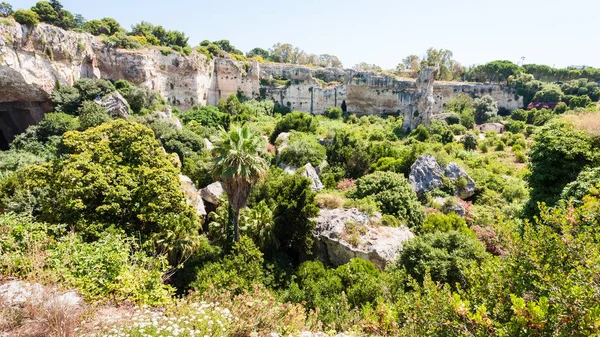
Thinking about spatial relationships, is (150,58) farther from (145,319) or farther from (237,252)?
(145,319)

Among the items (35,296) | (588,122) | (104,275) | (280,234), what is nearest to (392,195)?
(280,234)

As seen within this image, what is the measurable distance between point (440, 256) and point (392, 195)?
23.6 feet

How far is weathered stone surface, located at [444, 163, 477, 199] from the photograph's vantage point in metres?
21.5

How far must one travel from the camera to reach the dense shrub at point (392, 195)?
1770 centimetres

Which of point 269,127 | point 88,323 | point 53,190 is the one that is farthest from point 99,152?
point 269,127

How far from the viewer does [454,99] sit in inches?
1966

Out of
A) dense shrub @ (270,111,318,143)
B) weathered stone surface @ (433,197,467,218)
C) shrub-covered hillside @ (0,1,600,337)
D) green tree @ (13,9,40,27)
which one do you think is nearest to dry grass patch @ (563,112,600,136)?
shrub-covered hillside @ (0,1,600,337)

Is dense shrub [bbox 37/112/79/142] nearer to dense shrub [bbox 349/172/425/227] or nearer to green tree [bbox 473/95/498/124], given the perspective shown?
dense shrub [bbox 349/172/425/227]

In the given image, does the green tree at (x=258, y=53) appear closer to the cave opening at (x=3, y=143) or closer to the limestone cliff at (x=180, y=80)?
the limestone cliff at (x=180, y=80)

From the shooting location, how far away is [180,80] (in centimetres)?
3862

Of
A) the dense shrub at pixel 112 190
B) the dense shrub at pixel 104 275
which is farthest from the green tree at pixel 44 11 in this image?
the dense shrub at pixel 104 275

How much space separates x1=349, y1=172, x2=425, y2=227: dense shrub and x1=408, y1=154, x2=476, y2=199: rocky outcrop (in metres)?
2.52

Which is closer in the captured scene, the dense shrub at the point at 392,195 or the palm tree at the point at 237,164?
the palm tree at the point at 237,164

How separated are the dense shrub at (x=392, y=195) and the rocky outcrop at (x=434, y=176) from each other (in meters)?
2.52
